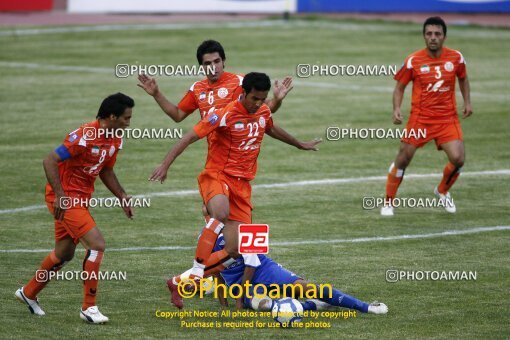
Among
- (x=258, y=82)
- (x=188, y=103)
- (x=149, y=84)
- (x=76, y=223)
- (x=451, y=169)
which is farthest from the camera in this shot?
(x=451, y=169)

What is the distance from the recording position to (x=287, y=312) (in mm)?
10859

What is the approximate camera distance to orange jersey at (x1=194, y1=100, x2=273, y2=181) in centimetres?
1198

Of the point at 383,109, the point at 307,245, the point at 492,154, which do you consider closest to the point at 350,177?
the point at 492,154

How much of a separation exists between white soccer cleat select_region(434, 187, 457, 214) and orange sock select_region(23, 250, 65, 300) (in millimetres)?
7139

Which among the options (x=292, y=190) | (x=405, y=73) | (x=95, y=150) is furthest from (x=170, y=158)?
(x=292, y=190)

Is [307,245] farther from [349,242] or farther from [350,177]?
[350,177]

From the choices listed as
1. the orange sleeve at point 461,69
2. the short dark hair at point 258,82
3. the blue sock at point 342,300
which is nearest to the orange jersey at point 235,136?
the short dark hair at point 258,82

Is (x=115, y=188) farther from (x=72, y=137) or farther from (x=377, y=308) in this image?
(x=377, y=308)

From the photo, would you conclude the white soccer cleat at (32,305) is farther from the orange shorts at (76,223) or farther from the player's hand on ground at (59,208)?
the player's hand on ground at (59,208)

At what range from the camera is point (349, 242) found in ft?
48.3

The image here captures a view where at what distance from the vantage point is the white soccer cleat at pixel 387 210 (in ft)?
54.0

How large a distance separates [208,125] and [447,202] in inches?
232

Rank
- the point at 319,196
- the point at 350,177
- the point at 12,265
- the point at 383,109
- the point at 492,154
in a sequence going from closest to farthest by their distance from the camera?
the point at 12,265 < the point at 319,196 < the point at 350,177 < the point at 492,154 < the point at 383,109

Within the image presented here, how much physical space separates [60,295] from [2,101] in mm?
14025
